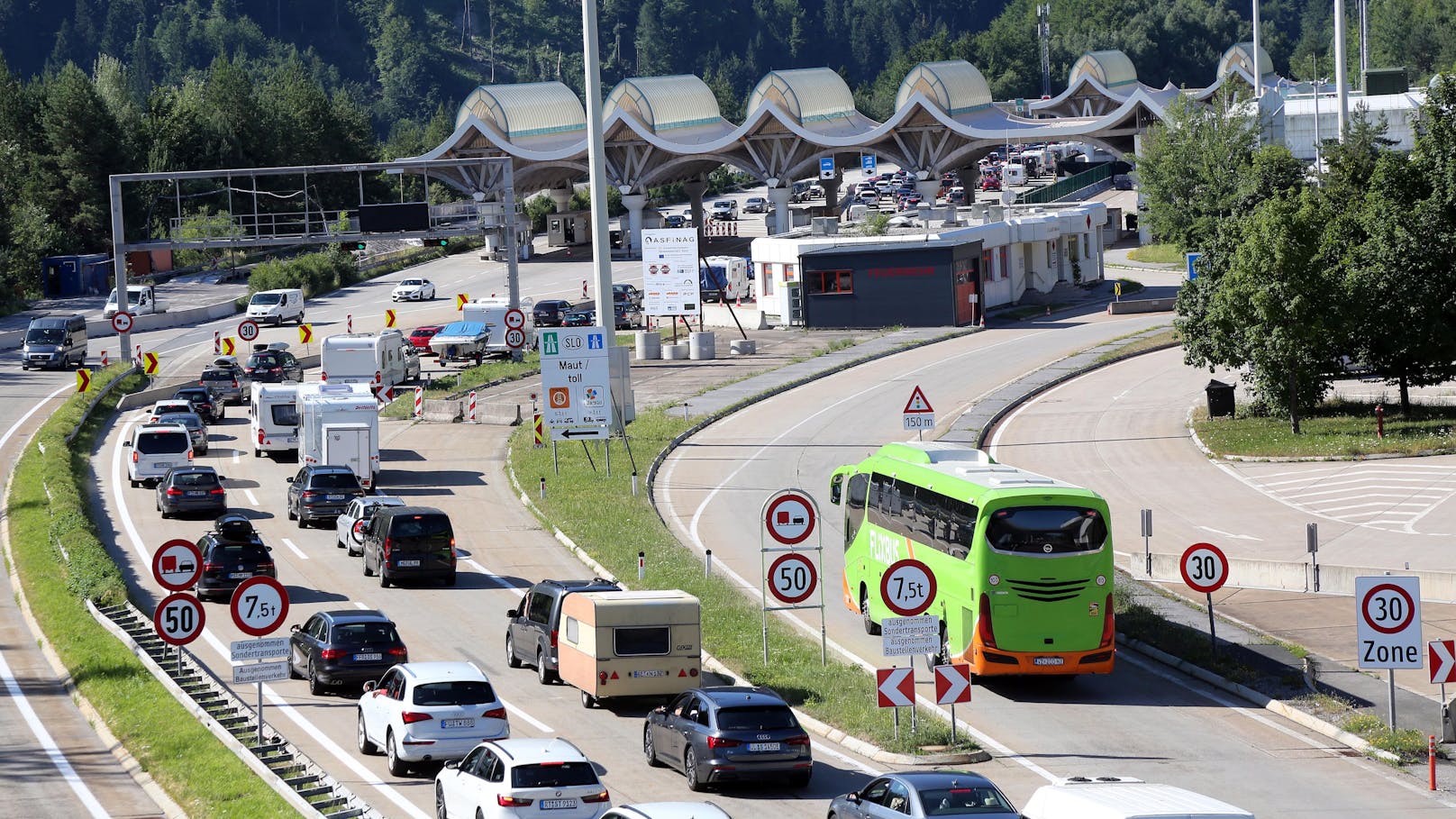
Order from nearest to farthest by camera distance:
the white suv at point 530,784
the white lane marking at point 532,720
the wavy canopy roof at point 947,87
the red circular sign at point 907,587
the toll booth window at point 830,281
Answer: the white suv at point 530,784 < the red circular sign at point 907,587 < the white lane marking at point 532,720 < the toll booth window at point 830,281 < the wavy canopy roof at point 947,87

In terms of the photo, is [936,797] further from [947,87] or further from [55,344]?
[947,87]

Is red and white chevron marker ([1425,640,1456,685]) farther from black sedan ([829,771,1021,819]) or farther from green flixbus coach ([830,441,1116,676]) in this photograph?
black sedan ([829,771,1021,819])

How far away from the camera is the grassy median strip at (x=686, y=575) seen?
1009 inches

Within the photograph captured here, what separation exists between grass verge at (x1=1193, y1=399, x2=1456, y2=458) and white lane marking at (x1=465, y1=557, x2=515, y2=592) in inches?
898

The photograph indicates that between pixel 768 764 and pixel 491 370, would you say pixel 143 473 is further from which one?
pixel 768 764

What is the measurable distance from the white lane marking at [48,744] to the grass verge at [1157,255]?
86411 millimetres

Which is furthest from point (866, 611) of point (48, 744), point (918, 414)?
point (48, 744)

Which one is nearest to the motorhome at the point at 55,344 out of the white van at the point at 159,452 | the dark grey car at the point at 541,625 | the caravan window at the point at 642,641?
the white van at the point at 159,452

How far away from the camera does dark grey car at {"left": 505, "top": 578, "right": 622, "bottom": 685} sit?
2820 centimetres

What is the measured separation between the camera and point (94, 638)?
32250 millimetres

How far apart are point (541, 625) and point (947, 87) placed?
335 feet

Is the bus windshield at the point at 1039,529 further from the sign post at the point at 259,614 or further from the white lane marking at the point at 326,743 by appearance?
the sign post at the point at 259,614

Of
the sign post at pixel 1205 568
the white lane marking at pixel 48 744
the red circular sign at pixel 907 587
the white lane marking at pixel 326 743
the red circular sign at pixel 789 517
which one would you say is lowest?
the white lane marking at pixel 48 744

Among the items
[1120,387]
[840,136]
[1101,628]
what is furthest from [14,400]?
[840,136]
